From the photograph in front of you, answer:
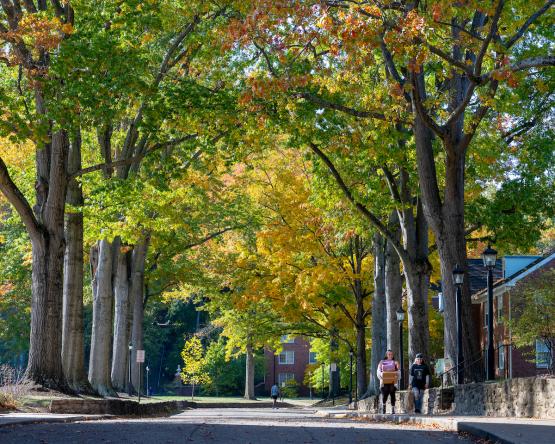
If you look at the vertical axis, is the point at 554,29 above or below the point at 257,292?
above

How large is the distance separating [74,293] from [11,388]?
564 centimetres

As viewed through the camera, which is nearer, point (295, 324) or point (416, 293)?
point (416, 293)

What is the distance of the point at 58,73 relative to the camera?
2147 cm

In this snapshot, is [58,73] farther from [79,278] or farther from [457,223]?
[457,223]

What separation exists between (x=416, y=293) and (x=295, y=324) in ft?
82.5

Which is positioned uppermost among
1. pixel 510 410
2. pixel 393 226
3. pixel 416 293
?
pixel 393 226

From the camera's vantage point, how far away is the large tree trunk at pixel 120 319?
131 feet

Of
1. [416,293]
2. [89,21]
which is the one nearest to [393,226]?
[416,293]

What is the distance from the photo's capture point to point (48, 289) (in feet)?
78.9

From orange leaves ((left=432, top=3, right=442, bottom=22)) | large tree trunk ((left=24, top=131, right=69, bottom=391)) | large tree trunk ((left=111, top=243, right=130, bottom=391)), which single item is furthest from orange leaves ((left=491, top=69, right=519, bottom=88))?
large tree trunk ((left=111, top=243, right=130, bottom=391))

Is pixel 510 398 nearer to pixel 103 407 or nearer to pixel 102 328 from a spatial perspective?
pixel 103 407

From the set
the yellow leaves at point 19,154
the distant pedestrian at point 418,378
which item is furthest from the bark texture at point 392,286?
the yellow leaves at point 19,154

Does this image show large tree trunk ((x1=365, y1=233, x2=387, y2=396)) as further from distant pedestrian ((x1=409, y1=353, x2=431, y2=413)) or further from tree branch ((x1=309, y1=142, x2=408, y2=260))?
distant pedestrian ((x1=409, y1=353, x2=431, y2=413))

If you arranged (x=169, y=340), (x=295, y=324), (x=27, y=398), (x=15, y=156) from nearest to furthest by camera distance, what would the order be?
(x=27, y=398)
(x=15, y=156)
(x=295, y=324)
(x=169, y=340)
